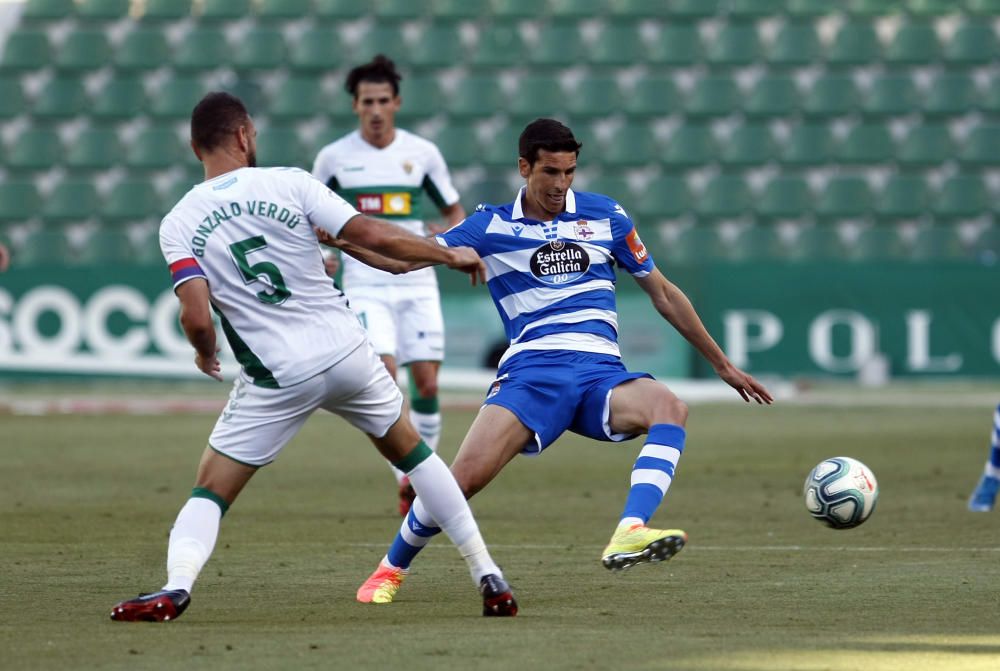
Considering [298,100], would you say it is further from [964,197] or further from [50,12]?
[964,197]

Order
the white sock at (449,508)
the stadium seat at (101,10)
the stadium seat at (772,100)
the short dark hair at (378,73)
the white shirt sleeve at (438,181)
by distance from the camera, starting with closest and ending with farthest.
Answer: the white sock at (449,508)
the short dark hair at (378,73)
the white shirt sleeve at (438,181)
the stadium seat at (772,100)
the stadium seat at (101,10)

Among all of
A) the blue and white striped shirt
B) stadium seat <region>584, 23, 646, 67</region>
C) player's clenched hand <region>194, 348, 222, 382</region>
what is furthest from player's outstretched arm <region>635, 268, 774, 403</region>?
stadium seat <region>584, 23, 646, 67</region>

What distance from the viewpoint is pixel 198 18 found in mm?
23422

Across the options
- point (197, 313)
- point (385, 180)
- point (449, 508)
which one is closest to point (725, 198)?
point (385, 180)

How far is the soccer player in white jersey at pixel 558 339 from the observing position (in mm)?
6465

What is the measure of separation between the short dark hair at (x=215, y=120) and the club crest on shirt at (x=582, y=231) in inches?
62.0

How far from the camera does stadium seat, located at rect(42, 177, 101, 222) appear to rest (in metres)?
22.2

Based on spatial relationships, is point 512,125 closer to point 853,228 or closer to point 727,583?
point 853,228

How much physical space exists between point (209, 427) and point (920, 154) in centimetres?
1130

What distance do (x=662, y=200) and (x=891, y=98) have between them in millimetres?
3475

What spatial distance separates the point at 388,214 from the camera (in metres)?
10.4

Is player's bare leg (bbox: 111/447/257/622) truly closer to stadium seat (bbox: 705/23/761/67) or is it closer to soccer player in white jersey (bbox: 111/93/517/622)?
soccer player in white jersey (bbox: 111/93/517/622)

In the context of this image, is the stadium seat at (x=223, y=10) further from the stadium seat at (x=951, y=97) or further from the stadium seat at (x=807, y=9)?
the stadium seat at (x=951, y=97)

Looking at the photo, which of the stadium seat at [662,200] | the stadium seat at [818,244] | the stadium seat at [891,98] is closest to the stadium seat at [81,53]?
the stadium seat at [662,200]
